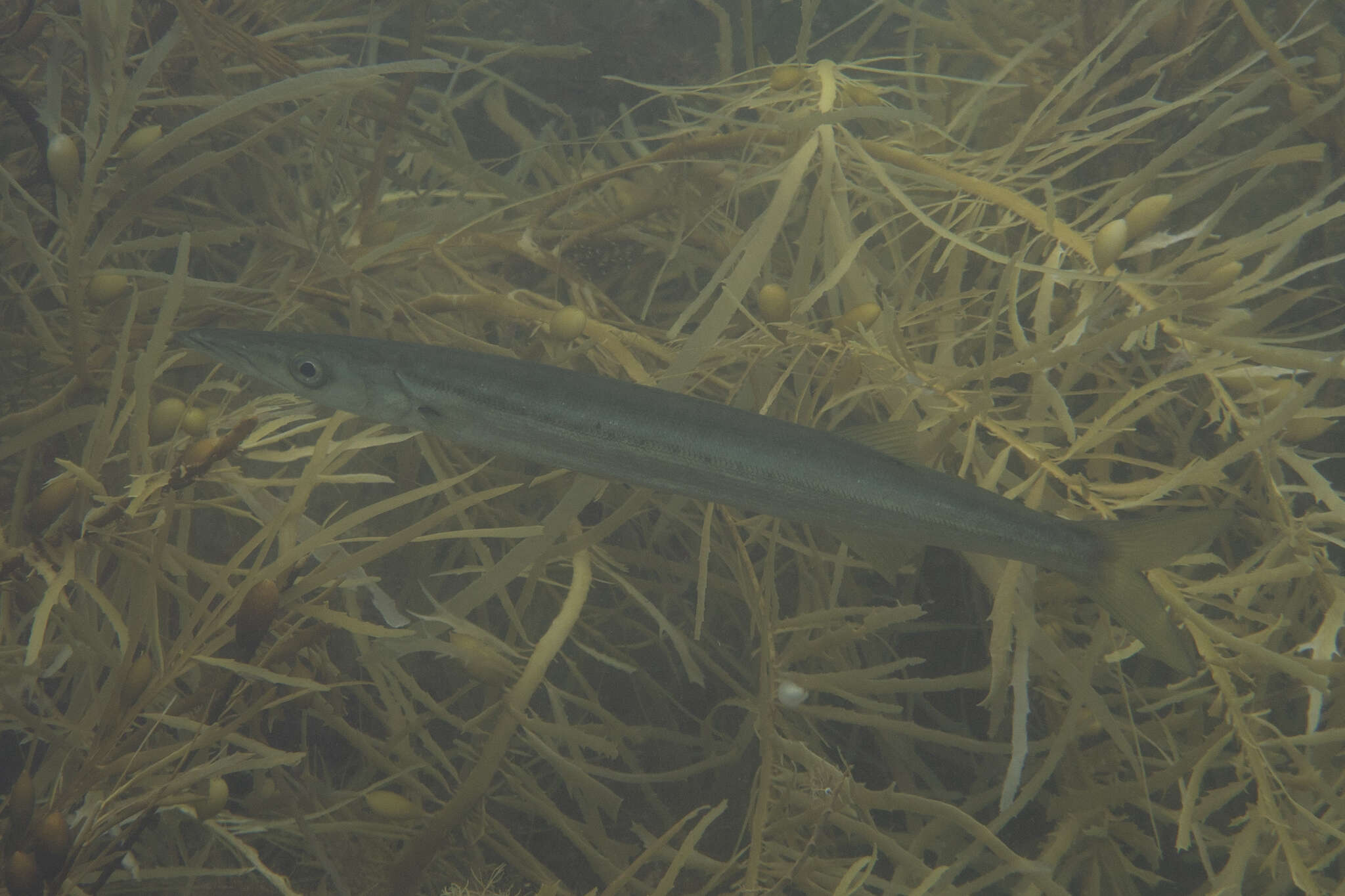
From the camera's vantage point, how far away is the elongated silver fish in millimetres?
1885

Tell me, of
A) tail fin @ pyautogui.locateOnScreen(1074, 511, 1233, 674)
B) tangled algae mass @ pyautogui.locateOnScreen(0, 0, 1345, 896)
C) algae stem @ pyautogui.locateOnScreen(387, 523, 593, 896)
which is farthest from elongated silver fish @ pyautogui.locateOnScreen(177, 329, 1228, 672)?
algae stem @ pyautogui.locateOnScreen(387, 523, 593, 896)

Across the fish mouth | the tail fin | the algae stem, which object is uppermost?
the tail fin

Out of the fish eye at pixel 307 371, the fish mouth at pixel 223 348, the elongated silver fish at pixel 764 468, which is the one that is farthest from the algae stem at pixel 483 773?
the fish mouth at pixel 223 348

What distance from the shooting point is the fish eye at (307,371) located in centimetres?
203

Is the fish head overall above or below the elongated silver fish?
below

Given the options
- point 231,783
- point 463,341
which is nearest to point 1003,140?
point 463,341

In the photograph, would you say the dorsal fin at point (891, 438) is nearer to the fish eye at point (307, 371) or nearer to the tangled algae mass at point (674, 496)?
the tangled algae mass at point (674, 496)

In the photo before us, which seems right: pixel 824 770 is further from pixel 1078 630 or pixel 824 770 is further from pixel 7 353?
pixel 7 353

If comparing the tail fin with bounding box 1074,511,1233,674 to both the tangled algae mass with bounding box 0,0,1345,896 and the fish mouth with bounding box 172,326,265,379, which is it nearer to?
the tangled algae mass with bounding box 0,0,1345,896

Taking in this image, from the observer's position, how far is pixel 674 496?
2.74 m

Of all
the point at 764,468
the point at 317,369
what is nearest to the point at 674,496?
the point at 764,468

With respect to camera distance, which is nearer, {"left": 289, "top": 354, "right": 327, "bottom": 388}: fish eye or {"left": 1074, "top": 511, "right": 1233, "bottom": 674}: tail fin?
{"left": 1074, "top": 511, "right": 1233, "bottom": 674}: tail fin

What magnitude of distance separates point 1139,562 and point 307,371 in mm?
2377

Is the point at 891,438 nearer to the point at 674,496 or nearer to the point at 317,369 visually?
the point at 674,496
